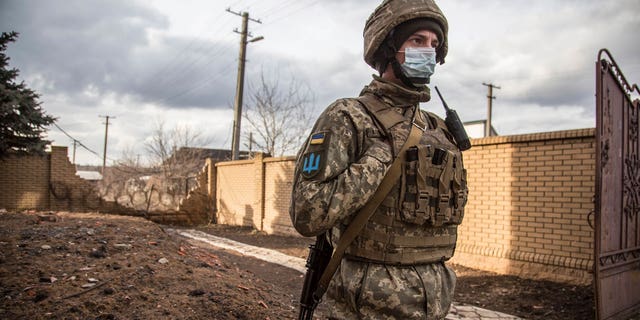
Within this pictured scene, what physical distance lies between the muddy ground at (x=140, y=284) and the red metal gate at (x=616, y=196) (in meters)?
0.43

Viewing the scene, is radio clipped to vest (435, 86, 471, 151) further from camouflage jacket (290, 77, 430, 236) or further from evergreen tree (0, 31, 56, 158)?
evergreen tree (0, 31, 56, 158)

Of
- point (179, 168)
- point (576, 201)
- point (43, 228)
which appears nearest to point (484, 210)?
point (576, 201)

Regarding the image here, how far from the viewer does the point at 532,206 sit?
5910 millimetres

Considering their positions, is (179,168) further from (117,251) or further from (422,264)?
(422,264)

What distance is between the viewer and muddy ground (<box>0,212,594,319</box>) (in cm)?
335

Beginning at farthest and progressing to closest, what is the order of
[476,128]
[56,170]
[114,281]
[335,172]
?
[476,128]
[56,170]
[114,281]
[335,172]

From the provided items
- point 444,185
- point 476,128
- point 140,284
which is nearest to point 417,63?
point 444,185

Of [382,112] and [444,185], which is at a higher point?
[382,112]

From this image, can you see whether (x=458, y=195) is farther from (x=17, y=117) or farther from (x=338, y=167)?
(x=17, y=117)

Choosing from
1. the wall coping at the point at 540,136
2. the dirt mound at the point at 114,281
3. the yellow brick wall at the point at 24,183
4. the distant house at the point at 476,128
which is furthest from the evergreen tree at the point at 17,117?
the distant house at the point at 476,128

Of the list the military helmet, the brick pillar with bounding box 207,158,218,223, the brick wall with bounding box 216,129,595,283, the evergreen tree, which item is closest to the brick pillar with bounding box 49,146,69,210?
the evergreen tree

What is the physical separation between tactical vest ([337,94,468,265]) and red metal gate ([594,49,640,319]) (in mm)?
3066

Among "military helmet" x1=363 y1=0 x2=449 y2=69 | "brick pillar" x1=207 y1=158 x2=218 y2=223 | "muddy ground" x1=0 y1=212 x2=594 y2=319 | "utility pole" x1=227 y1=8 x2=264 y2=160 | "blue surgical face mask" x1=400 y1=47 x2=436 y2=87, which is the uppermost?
"utility pole" x1=227 y1=8 x2=264 y2=160

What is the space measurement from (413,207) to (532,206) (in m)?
4.96
